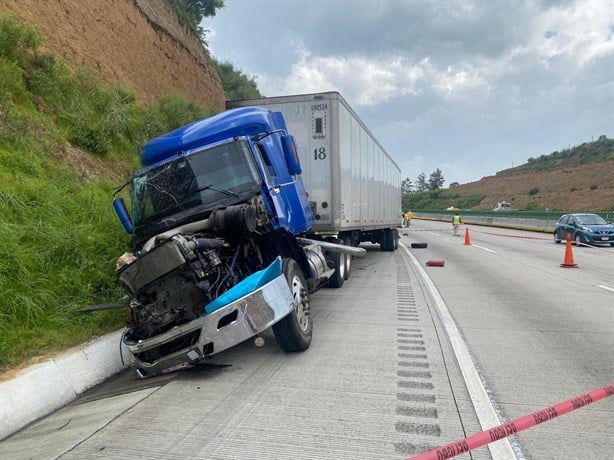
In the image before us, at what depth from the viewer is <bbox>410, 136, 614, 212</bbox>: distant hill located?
6391 cm

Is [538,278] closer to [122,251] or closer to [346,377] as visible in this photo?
[346,377]

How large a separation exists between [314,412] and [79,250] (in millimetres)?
4273

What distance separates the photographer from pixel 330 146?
931 cm

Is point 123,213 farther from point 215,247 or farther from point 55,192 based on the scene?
point 215,247

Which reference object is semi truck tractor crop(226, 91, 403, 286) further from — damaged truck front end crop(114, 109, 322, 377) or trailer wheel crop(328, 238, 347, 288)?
damaged truck front end crop(114, 109, 322, 377)

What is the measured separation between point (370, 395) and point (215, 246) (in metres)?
1.95

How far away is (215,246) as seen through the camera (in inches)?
177

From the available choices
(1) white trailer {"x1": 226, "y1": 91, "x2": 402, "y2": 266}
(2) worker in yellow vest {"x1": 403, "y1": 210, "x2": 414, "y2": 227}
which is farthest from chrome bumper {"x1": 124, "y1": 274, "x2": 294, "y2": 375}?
(2) worker in yellow vest {"x1": 403, "y1": 210, "x2": 414, "y2": 227}

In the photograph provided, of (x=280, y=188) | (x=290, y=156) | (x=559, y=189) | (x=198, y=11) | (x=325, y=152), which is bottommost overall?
(x=559, y=189)

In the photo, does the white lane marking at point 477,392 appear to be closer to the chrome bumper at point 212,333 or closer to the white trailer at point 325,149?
the chrome bumper at point 212,333

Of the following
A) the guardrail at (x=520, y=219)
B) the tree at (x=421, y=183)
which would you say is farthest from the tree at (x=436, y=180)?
the guardrail at (x=520, y=219)

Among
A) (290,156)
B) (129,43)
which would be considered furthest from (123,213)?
(129,43)

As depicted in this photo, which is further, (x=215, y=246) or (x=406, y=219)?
(x=406, y=219)

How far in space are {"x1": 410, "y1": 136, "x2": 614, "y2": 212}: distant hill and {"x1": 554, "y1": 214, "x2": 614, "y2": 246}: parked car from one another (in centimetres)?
4005
